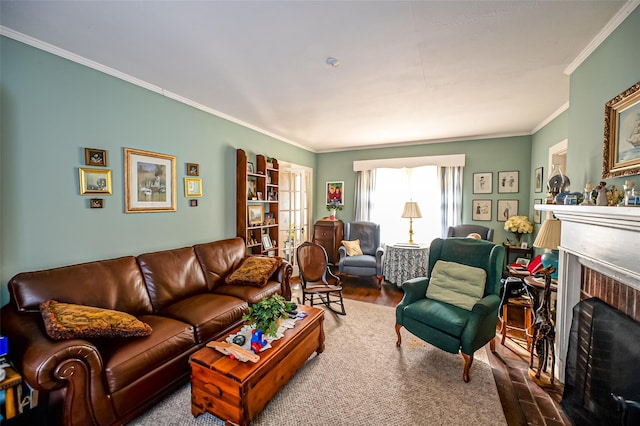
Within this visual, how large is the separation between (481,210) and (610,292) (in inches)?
132

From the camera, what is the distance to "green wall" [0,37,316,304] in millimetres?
1957

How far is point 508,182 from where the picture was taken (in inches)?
183

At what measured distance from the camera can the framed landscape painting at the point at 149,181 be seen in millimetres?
2656

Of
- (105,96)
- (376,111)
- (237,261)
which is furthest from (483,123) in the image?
(105,96)

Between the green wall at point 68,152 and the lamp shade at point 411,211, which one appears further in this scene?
the lamp shade at point 411,211

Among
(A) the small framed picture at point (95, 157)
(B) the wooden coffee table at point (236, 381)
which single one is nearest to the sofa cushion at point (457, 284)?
(B) the wooden coffee table at point (236, 381)

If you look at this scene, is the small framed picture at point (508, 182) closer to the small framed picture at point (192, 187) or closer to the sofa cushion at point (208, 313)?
the sofa cushion at point (208, 313)

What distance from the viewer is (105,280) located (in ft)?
7.36

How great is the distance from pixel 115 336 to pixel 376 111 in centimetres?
350

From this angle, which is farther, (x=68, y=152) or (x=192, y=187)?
(x=192, y=187)

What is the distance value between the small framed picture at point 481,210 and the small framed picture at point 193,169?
15.4 feet

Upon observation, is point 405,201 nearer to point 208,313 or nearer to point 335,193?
point 335,193

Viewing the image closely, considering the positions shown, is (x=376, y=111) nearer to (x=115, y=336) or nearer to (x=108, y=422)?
(x=115, y=336)

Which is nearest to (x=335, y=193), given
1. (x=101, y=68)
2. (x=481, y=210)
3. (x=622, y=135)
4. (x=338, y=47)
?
(x=481, y=210)
